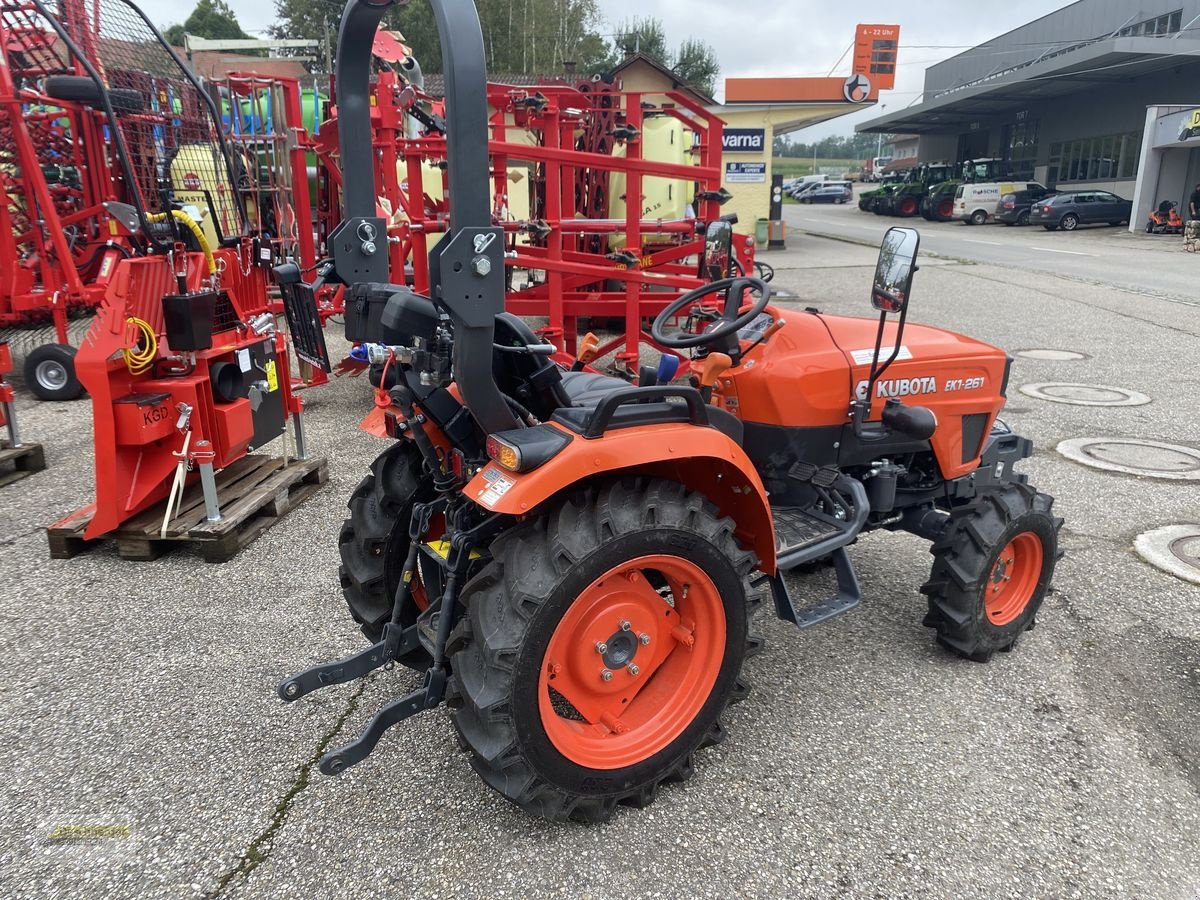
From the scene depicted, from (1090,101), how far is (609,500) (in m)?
39.1

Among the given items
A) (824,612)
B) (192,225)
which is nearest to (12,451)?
(192,225)

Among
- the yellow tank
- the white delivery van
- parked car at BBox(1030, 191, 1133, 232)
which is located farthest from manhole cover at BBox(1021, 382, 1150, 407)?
the white delivery van

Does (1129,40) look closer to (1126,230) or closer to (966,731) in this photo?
(1126,230)

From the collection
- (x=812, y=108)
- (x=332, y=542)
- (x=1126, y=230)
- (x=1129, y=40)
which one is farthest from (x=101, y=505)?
(x=1129, y=40)

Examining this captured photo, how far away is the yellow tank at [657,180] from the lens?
1099 cm

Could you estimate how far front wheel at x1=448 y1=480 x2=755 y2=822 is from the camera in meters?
2.16

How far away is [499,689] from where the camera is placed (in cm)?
214

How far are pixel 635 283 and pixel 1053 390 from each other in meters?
3.88

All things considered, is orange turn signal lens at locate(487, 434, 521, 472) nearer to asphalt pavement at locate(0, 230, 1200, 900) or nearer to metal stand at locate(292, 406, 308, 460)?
asphalt pavement at locate(0, 230, 1200, 900)

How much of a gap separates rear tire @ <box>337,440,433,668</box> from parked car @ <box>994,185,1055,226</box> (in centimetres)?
3123

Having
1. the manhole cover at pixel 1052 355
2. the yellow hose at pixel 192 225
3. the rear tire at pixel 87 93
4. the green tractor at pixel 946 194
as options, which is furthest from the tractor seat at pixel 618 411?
the green tractor at pixel 946 194

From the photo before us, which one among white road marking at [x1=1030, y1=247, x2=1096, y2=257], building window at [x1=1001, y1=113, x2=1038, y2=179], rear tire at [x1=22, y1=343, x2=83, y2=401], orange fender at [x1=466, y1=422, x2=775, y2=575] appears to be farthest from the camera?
building window at [x1=1001, y1=113, x2=1038, y2=179]

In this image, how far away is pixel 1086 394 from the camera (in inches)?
287

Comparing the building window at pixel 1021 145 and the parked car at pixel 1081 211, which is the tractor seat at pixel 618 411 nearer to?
the parked car at pixel 1081 211
